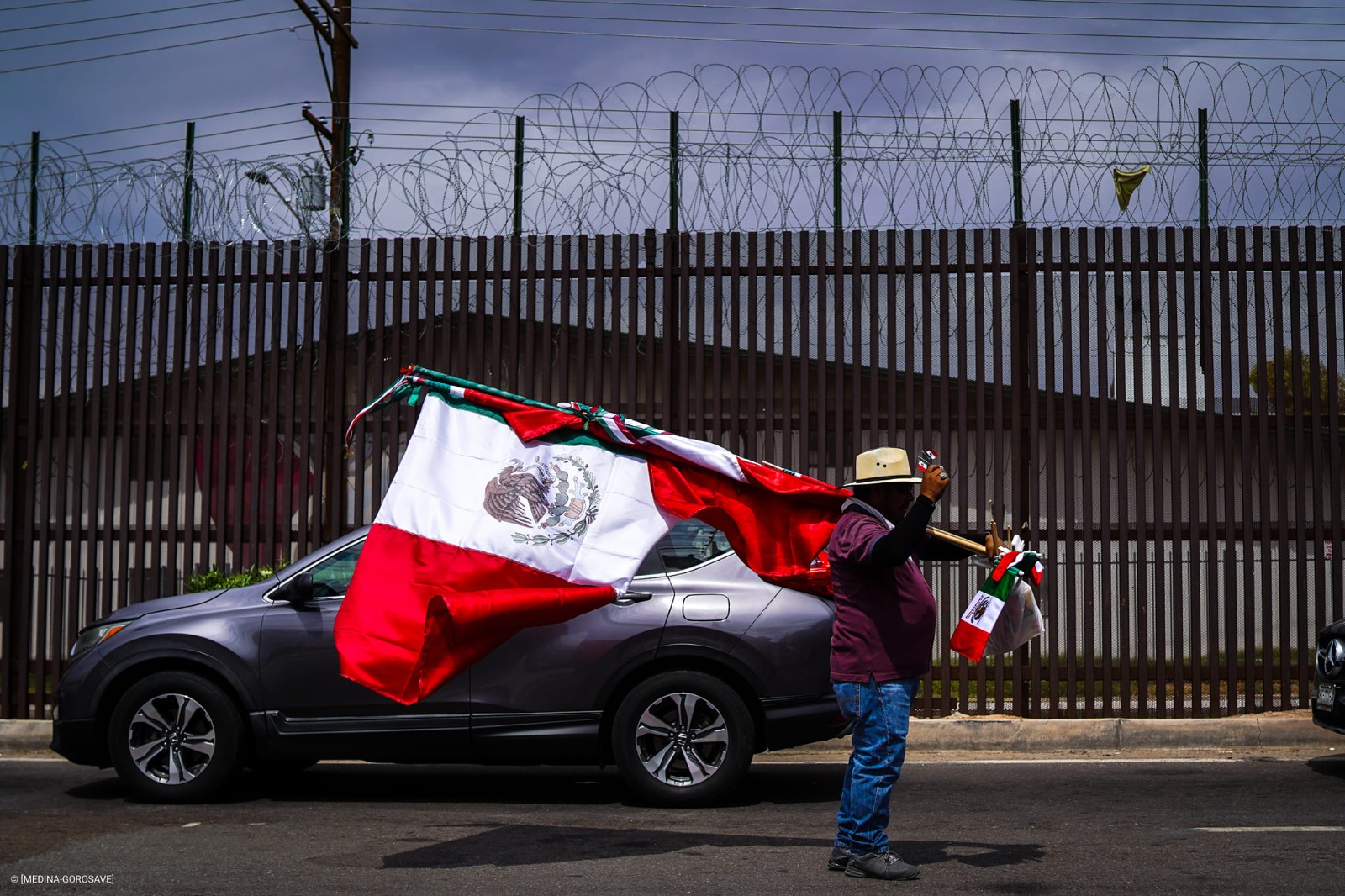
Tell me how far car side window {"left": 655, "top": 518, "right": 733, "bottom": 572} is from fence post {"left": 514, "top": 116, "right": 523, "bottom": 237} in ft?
13.0

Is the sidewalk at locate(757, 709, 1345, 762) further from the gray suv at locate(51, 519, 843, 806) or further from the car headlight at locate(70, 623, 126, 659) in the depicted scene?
the car headlight at locate(70, 623, 126, 659)

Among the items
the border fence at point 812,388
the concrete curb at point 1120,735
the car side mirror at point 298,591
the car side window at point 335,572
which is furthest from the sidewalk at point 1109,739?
the car side mirror at point 298,591

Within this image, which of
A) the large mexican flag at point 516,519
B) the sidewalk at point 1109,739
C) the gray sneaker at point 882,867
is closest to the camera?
the gray sneaker at point 882,867

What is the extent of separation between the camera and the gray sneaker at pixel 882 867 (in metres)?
5.55

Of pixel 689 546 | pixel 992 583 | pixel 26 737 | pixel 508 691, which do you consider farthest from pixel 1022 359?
pixel 26 737

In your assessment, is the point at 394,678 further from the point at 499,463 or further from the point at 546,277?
the point at 546,277

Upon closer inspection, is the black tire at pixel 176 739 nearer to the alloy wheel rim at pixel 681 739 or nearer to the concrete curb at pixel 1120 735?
the alloy wheel rim at pixel 681 739

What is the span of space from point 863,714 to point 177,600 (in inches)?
174

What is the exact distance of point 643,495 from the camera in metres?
6.67

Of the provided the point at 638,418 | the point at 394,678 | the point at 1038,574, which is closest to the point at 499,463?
the point at 394,678

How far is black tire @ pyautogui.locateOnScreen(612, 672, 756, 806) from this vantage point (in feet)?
24.3

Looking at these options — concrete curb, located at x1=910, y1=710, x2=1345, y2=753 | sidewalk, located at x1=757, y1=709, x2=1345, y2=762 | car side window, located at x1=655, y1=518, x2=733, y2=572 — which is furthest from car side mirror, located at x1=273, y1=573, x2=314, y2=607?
concrete curb, located at x1=910, y1=710, x2=1345, y2=753

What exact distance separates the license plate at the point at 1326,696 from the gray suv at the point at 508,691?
3314 mm

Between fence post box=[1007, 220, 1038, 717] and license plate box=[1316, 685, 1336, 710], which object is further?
fence post box=[1007, 220, 1038, 717]
